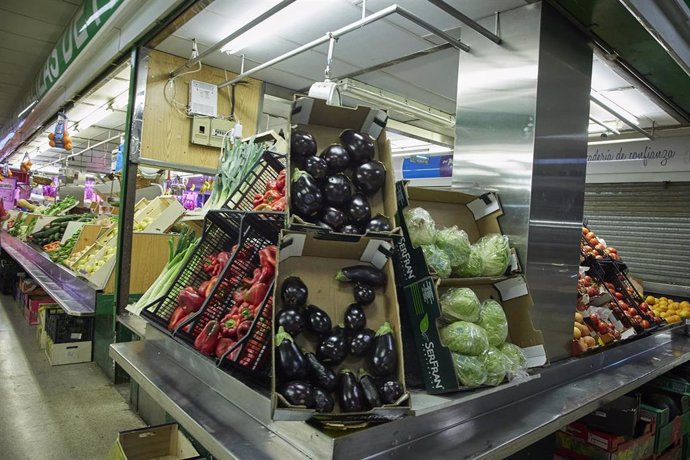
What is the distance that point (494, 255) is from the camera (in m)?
2.29

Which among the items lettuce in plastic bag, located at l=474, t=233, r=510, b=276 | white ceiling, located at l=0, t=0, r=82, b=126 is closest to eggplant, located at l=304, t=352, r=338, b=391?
lettuce in plastic bag, located at l=474, t=233, r=510, b=276

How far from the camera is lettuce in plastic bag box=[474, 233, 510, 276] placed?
2285mm

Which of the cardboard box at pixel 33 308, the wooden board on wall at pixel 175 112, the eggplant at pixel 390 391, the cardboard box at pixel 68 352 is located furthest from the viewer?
the cardboard box at pixel 33 308

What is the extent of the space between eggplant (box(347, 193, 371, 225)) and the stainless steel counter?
2.26ft

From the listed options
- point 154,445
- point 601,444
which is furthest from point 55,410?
point 601,444

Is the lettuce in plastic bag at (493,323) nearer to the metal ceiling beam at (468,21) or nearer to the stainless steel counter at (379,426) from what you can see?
the stainless steel counter at (379,426)

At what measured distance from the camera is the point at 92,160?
16.7 metres

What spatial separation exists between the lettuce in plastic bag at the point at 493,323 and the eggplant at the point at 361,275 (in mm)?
591

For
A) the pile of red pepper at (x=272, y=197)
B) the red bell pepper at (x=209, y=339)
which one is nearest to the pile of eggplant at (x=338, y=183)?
the pile of red pepper at (x=272, y=197)

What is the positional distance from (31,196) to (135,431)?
1911 cm

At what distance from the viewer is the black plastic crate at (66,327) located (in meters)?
4.96

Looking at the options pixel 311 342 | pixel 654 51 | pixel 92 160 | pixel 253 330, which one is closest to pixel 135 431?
pixel 253 330

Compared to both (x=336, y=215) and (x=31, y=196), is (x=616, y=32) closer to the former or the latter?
(x=336, y=215)

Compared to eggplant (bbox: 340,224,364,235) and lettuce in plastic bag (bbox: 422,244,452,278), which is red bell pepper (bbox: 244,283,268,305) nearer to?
eggplant (bbox: 340,224,364,235)
